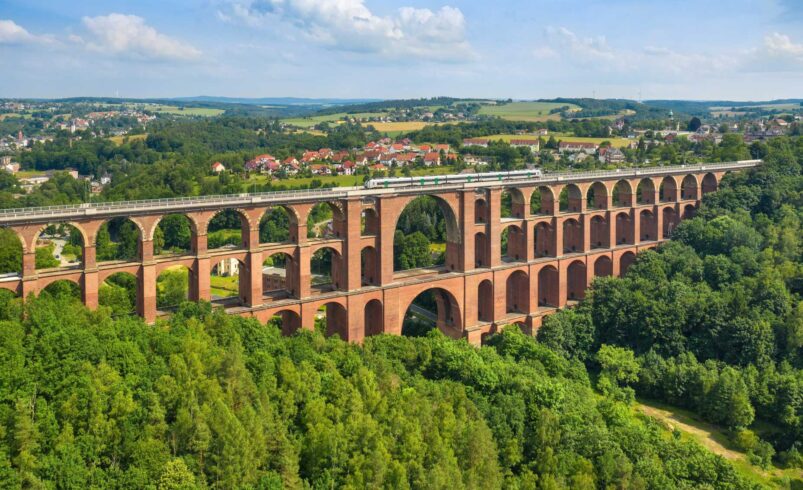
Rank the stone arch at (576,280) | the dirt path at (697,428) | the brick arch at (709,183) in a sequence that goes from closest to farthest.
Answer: the dirt path at (697,428) < the stone arch at (576,280) < the brick arch at (709,183)

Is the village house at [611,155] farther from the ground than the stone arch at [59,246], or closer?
farther from the ground

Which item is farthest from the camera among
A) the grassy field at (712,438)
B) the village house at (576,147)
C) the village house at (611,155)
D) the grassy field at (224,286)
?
the village house at (576,147)

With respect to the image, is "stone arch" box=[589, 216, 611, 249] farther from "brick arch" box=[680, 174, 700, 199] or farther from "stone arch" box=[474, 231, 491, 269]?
"stone arch" box=[474, 231, 491, 269]

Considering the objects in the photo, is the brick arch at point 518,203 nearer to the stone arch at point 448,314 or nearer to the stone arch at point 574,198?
the stone arch at point 574,198

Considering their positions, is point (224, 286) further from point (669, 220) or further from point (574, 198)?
point (669, 220)

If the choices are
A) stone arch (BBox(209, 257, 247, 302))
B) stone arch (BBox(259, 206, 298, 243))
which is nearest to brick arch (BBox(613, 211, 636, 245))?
stone arch (BBox(259, 206, 298, 243))

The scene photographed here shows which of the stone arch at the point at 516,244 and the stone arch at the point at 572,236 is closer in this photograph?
the stone arch at the point at 516,244

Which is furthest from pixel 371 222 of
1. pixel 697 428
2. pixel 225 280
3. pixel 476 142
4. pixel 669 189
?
pixel 476 142

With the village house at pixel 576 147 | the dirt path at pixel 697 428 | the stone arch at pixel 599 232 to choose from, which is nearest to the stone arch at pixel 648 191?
the stone arch at pixel 599 232
